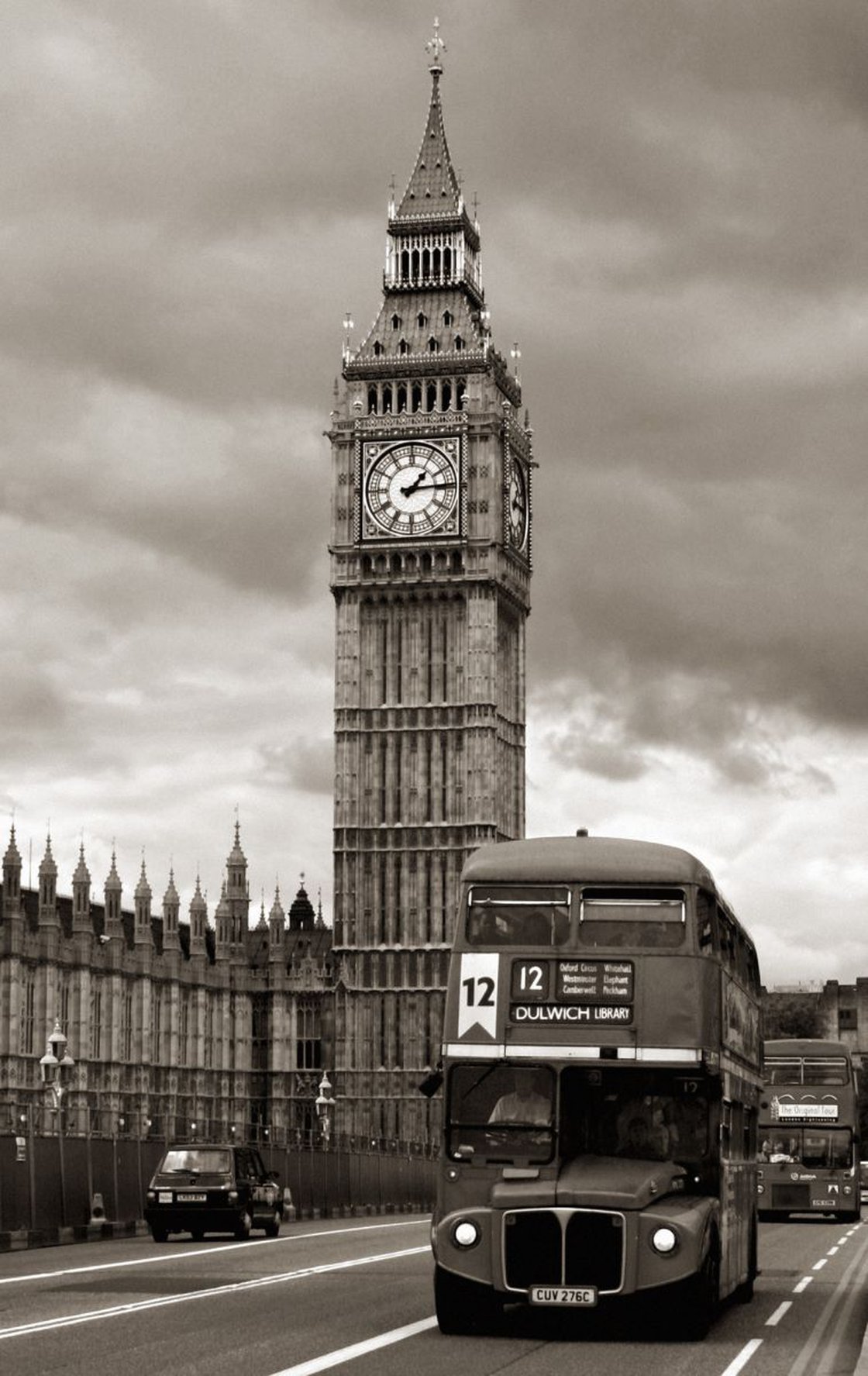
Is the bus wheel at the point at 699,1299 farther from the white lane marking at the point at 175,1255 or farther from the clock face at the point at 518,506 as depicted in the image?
the clock face at the point at 518,506

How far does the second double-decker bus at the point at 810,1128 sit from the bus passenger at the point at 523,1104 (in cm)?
2814

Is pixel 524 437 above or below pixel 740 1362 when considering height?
above

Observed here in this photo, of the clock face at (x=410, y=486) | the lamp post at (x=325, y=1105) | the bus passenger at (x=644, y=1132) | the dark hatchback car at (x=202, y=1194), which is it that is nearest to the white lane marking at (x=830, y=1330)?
the bus passenger at (x=644, y=1132)

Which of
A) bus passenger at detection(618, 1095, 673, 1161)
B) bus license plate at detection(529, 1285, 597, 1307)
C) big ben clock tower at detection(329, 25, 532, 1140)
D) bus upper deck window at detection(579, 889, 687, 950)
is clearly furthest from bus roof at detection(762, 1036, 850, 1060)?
big ben clock tower at detection(329, 25, 532, 1140)

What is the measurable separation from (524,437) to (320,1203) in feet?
209

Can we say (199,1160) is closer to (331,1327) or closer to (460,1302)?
(331,1327)

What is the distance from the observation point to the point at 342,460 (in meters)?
111

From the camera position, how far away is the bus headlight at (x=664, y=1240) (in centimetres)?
1933

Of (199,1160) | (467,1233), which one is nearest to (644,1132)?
(467,1233)

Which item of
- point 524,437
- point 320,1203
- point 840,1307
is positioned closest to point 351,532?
point 524,437

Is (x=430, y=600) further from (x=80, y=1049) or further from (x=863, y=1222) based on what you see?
(x=863, y=1222)

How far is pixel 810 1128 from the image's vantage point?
167ft

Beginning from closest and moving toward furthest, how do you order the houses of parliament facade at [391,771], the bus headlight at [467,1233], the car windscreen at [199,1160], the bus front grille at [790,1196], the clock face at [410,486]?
the bus headlight at [467,1233], the car windscreen at [199,1160], the bus front grille at [790,1196], the houses of parliament facade at [391,771], the clock face at [410,486]

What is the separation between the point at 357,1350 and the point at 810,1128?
33.8m
